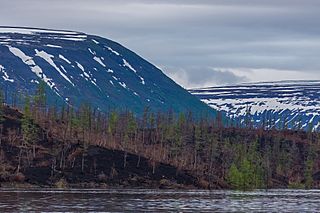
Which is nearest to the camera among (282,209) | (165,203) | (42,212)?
(42,212)

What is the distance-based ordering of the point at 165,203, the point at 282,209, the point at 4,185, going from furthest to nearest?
the point at 4,185
the point at 165,203
the point at 282,209

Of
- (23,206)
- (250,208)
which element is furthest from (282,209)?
(23,206)

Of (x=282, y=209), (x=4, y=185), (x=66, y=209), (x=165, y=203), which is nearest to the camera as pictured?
(x=66, y=209)

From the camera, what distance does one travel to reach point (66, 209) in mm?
103875

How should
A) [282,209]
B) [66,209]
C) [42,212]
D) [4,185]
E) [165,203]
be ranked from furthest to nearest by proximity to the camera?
[4,185] → [165,203] → [282,209] → [66,209] → [42,212]

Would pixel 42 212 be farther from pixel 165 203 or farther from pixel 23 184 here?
pixel 23 184

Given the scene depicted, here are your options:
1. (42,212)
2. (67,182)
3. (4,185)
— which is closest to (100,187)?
(67,182)

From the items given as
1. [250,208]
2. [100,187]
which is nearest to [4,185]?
[100,187]

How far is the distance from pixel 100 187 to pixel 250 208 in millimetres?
83938

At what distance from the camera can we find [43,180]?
19388cm

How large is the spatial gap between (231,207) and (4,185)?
7934cm

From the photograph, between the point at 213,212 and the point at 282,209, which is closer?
the point at 213,212

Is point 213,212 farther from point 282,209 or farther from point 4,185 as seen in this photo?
point 4,185

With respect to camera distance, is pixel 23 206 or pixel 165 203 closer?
pixel 23 206
